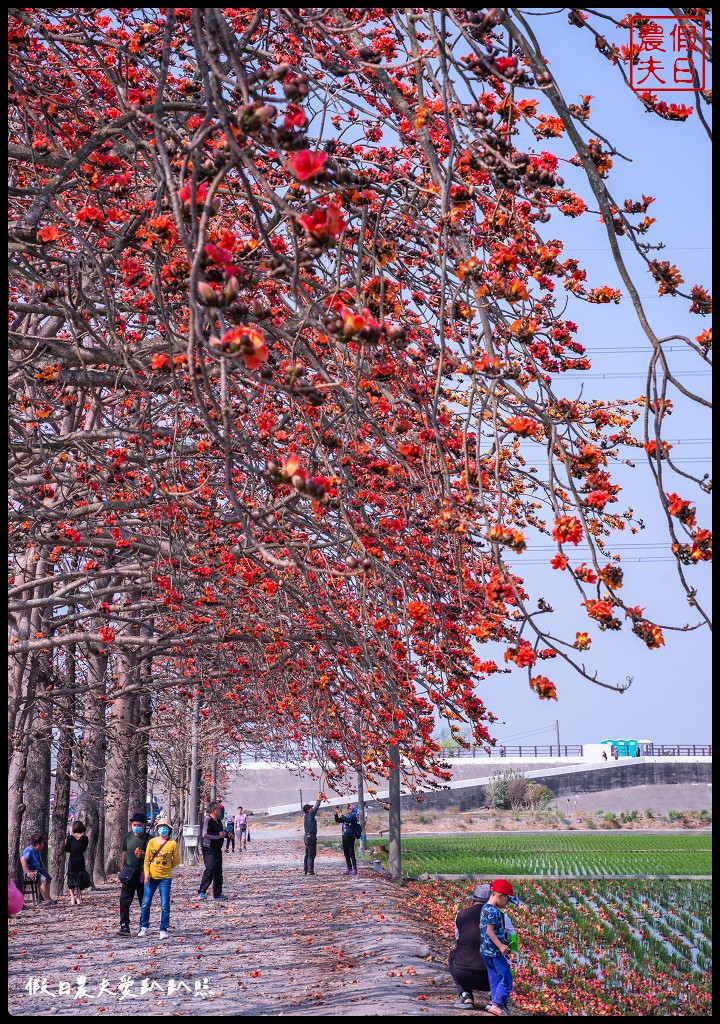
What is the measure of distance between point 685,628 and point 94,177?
4365mm

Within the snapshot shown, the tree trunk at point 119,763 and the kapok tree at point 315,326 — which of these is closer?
the kapok tree at point 315,326

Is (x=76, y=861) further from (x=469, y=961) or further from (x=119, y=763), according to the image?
(x=469, y=961)

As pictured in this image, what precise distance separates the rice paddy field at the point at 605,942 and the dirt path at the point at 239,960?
95 centimetres

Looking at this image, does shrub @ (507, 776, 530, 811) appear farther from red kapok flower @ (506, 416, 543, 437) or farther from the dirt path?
red kapok flower @ (506, 416, 543, 437)

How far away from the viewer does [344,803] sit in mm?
53156

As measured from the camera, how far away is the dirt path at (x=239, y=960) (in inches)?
340

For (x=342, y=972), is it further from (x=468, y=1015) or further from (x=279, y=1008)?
(x=468, y=1015)

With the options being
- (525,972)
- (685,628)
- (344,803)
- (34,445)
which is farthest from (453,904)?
(344,803)

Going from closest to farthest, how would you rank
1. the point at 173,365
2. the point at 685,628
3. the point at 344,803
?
the point at 685,628
the point at 173,365
the point at 344,803

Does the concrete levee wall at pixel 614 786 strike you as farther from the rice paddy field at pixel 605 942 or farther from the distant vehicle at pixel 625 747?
the rice paddy field at pixel 605 942

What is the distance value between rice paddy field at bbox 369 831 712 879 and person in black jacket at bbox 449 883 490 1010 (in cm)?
1444

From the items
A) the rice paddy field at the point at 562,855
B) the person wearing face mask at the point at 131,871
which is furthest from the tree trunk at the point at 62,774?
the rice paddy field at the point at 562,855

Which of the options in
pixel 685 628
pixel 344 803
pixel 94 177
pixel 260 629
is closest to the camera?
pixel 685 628

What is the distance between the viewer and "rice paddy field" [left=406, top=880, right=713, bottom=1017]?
9.76m
